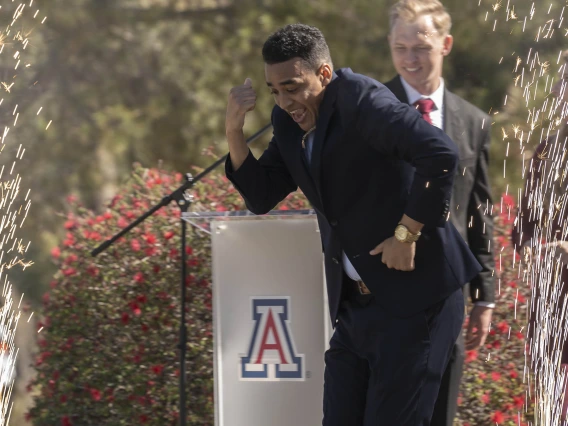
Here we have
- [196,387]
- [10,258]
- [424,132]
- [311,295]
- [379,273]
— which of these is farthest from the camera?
[10,258]

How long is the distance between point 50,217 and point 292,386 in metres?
6.17

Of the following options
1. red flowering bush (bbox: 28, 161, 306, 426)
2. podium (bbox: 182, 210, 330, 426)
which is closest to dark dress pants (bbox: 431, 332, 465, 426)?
podium (bbox: 182, 210, 330, 426)

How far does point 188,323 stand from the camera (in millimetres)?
5070

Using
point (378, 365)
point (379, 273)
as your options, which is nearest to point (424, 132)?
point (379, 273)

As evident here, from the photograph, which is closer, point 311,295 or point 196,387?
point 311,295

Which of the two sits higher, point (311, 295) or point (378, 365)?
point (311, 295)

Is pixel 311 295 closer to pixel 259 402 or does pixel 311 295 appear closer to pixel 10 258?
pixel 259 402

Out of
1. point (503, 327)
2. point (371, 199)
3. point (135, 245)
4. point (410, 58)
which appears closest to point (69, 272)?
point (135, 245)

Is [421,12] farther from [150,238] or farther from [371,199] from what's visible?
[150,238]

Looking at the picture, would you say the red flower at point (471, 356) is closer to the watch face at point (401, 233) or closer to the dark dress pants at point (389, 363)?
the dark dress pants at point (389, 363)

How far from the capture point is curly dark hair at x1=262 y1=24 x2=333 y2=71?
2.92 meters

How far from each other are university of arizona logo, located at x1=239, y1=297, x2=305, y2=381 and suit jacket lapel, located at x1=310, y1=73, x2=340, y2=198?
0.80 m

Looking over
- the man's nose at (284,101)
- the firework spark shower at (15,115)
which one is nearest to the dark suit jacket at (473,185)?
the man's nose at (284,101)

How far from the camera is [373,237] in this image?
9.76 feet
